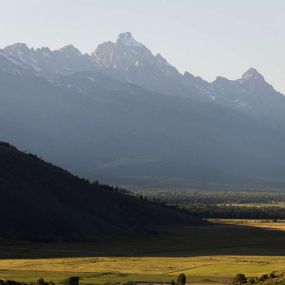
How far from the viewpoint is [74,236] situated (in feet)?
655

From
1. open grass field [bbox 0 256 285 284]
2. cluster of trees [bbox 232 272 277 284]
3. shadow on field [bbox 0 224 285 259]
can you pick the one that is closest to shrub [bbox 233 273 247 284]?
cluster of trees [bbox 232 272 277 284]

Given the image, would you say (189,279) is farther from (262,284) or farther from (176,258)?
(176,258)

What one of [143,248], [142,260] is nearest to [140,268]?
[142,260]

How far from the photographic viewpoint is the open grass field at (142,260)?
125 metres

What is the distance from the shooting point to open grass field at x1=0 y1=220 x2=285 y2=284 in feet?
411

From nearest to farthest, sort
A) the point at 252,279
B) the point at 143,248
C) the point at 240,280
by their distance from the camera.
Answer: the point at 252,279 < the point at 240,280 < the point at 143,248

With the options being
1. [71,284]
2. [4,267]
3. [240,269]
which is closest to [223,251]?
[240,269]

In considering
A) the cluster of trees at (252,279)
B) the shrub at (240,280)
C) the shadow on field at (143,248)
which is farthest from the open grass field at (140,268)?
the shadow on field at (143,248)

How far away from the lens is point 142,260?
151750mm

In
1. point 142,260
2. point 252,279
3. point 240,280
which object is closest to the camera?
point 252,279

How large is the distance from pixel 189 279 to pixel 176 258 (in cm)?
3815

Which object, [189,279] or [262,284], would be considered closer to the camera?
[262,284]

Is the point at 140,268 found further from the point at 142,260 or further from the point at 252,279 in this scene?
the point at 252,279

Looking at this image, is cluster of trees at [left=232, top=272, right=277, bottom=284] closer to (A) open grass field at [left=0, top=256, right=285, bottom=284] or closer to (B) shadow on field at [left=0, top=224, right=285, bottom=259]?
(A) open grass field at [left=0, top=256, right=285, bottom=284]
